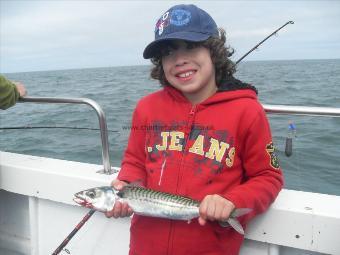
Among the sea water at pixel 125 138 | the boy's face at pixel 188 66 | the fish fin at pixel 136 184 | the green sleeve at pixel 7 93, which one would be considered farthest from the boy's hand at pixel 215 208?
the sea water at pixel 125 138

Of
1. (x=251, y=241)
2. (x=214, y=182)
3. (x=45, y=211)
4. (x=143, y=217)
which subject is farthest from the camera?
(x=45, y=211)

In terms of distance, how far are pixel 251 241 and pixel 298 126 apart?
610 cm

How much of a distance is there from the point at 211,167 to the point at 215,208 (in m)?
0.27

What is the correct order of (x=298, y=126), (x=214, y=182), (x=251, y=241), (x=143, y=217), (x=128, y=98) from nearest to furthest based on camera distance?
(x=214, y=182) < (x=143, y=217) < (x=251, y=241) < (x=298, y=126) < (x=128, y=98)

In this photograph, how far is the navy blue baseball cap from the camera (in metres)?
2.07

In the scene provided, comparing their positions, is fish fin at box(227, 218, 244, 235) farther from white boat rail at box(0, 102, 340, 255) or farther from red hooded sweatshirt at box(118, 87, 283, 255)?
white boat rail at box(0, 102, 340, 255)

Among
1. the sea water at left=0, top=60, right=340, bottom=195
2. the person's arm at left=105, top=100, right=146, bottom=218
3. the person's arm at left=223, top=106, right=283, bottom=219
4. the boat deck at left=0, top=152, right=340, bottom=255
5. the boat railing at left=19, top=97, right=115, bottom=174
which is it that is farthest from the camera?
the sea water at left=0, top=60, right=340, bottom=195

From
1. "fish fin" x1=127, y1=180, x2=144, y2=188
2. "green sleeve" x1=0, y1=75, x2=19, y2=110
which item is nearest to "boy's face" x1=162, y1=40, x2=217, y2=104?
"fish fin" x1=127, y1=180, x2=144, y2=188

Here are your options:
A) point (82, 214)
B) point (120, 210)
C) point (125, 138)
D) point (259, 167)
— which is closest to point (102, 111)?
point (82, 214)

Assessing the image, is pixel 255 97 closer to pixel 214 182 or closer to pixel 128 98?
pixel 214 182

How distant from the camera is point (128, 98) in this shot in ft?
46.9

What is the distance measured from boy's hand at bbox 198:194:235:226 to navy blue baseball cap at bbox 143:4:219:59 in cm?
79

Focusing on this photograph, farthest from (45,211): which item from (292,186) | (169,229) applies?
(292,186)

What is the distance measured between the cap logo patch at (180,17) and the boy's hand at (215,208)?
2.91 ft
